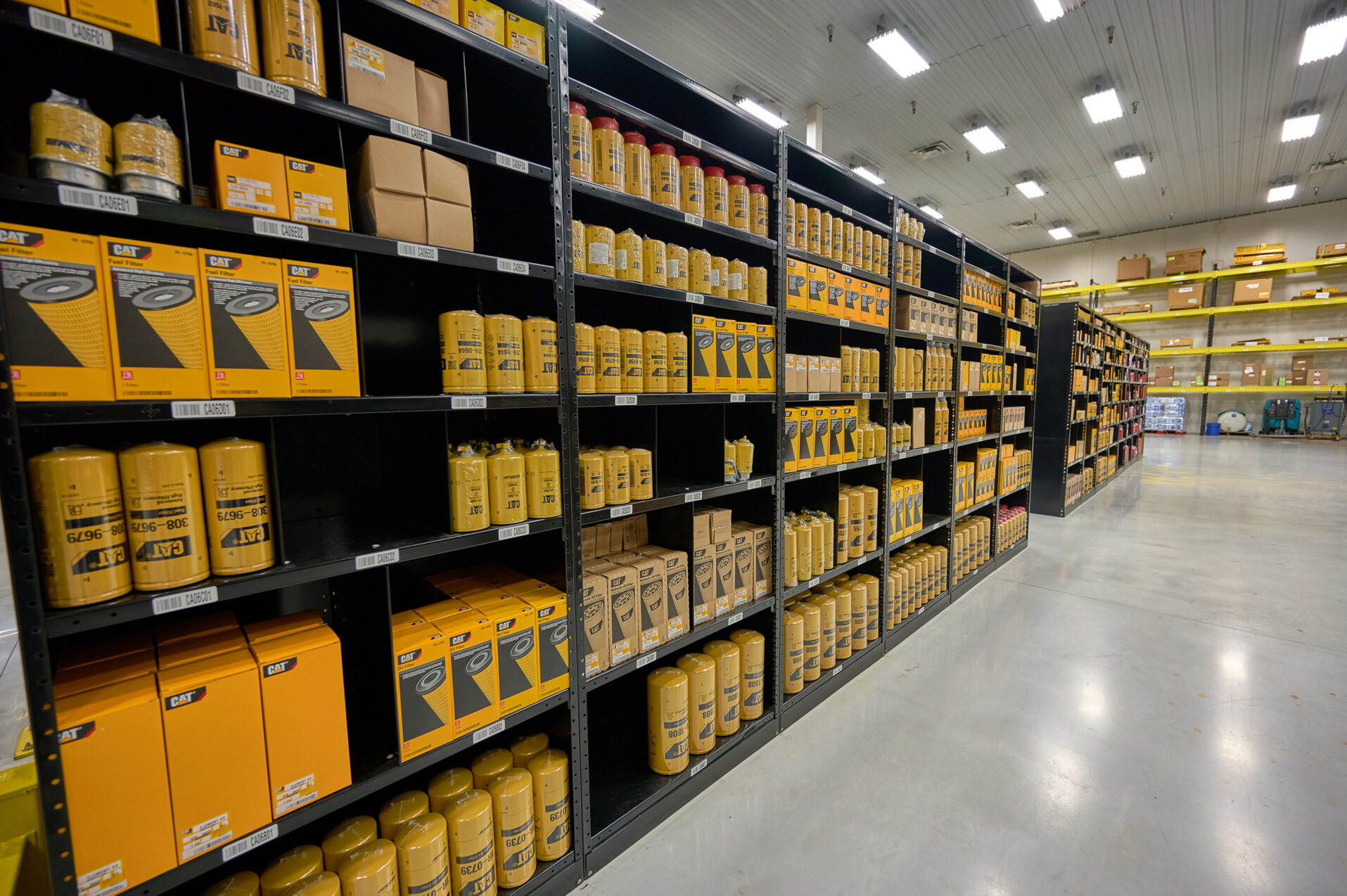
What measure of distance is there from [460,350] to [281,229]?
475 millimetres

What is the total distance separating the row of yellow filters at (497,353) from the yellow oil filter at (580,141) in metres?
0.55

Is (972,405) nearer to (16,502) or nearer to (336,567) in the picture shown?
(336,567)

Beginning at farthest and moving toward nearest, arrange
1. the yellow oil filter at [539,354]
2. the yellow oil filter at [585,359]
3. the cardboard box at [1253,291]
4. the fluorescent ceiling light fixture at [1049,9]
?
the cardboard box at [1253,291] → the fluorescent ceiling light fixture at [1049,9] → the yellow oil filter at [585,359] → the yellow oil filter at [539,354]

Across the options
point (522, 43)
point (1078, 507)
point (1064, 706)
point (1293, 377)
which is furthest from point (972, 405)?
point (1293, 377)

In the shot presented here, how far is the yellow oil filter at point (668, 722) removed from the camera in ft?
6.83

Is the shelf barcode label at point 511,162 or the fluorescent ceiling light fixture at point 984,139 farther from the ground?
the fluorescent ceiling light fixture at point 984,139

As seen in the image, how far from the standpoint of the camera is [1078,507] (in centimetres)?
718

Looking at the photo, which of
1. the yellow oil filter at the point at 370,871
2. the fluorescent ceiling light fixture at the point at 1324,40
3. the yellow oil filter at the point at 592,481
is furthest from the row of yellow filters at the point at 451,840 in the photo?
the fluorescent ceiling light fixture at the point at 1324,40

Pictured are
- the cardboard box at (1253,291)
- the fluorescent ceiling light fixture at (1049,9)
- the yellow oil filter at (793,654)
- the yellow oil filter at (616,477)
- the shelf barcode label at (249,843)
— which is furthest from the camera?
the cardboard box at (1253,291)

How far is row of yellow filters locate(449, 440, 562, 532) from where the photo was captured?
1.53m

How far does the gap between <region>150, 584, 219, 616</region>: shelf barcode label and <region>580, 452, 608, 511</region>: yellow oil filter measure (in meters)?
0.96

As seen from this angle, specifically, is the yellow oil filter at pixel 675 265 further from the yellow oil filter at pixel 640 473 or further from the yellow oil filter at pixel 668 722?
the yellow oil filter at pixel 668 722

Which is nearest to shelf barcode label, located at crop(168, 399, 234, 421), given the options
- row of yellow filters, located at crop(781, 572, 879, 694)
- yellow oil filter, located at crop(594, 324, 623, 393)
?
yellow oil filter, located at crop(594, 324, 623, 393)

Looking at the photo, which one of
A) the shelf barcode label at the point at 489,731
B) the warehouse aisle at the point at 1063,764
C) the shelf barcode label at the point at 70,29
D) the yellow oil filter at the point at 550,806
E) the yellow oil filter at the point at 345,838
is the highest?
the shelf barcode label at the point at 70,29
